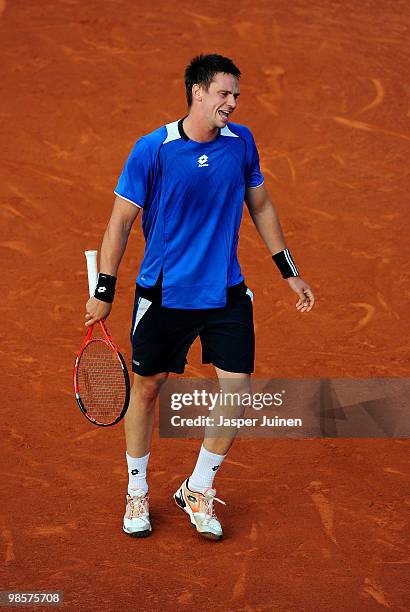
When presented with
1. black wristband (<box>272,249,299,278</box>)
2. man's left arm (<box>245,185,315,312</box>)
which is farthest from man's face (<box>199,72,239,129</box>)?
black wristband (<box>272,249,299,278</box>)

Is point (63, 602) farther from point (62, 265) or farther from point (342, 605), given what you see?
point (62, 265)

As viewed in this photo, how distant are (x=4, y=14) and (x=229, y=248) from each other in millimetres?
8483

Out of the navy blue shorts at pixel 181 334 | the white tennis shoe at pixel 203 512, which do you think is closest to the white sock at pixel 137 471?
the white tennis shoe at pixel 203 512

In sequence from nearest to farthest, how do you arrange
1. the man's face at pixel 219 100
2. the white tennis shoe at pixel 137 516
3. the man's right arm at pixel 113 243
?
the man's face at pixel 219 100
the man's right arm at pixel 113 243
the white tennis shoe at pixel 137 516

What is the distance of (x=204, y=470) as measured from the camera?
5.96m

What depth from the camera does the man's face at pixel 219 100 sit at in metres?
5.38

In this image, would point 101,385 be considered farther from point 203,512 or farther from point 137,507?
point 203,512

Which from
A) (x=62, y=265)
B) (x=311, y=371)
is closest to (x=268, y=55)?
(x=62, y=265)

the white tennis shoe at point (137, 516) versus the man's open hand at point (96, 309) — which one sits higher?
the man's open hand at point (96, 309)

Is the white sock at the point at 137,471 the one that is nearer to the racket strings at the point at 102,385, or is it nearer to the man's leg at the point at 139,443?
the man's leg at the point at 139,443

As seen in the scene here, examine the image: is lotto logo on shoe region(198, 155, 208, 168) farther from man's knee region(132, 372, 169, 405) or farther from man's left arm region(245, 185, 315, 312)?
man's knee region(132, 372, 169, 405)

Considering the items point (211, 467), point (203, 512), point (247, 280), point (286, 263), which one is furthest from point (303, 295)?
point (247, 280)

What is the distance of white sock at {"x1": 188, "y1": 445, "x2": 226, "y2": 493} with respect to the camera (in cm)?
590

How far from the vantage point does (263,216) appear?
231 inches
